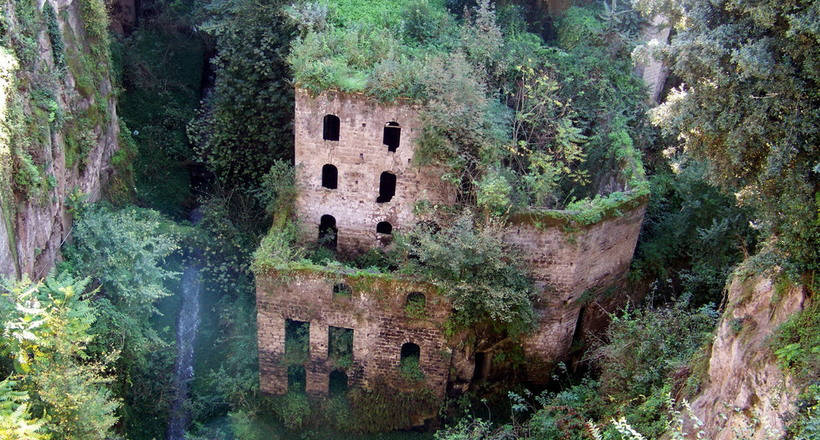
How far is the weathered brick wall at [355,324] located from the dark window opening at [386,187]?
11.4 ft

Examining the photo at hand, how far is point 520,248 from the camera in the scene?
1784cm

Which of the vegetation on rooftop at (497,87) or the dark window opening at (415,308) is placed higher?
the vegetation on rooftop at (497,87)

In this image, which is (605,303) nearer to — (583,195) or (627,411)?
(583,195)

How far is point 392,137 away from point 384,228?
2752 millimetres

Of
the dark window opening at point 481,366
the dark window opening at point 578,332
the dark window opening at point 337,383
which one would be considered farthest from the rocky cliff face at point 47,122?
the dark window opening at point 578,332

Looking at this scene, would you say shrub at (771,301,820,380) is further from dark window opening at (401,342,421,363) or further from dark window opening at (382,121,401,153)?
dark window opening at (382,121,401,153)

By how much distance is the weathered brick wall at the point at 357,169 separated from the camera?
1852 centimetres

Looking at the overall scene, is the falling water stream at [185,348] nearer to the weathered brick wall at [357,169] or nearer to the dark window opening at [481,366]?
the weathered brick wall at [357,169]

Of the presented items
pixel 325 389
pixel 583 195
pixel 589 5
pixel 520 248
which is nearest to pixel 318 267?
pixel 325 389

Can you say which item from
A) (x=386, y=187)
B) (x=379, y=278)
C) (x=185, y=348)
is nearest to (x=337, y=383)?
(x=379, y=278)

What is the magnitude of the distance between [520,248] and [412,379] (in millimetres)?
4656

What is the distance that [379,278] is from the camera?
57.4 ft

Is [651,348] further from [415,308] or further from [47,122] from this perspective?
[47,122]

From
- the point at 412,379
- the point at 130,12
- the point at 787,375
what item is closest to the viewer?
the point at 787,375
